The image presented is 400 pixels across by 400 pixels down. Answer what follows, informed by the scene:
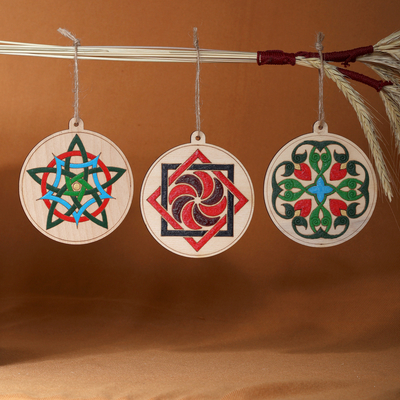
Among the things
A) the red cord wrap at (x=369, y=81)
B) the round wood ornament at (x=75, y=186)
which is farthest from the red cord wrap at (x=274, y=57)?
the round wood ornament at (x=75, y=186)

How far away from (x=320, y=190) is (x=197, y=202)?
1.16 feet

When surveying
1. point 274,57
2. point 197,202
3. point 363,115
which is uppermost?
point 274,57

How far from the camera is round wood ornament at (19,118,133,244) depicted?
1.41m

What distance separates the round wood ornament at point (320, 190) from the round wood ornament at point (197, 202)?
0.09 metres

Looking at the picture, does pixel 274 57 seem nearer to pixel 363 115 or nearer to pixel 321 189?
pixel 363 115

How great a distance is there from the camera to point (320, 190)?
4.73 feet

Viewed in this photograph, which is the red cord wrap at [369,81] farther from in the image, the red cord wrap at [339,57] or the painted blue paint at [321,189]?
the painted blue paint at [321,189]

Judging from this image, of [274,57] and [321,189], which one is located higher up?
[274,57]

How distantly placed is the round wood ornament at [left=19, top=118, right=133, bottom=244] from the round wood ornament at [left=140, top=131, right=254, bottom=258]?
3.5 inches

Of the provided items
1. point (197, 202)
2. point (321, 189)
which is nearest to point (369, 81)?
point (321, 189)

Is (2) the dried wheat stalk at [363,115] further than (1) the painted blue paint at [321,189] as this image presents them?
No

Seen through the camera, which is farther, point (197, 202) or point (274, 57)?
point (197, 202)

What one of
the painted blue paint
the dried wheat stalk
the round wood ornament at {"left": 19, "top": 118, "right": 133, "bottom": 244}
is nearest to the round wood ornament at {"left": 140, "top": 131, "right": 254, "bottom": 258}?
the round wood ornament at {"left": 19, "top": 118, "right": 133, "bottom": 244}

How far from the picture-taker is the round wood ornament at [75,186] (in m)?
1.41
